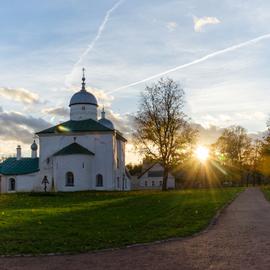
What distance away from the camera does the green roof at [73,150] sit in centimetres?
5256

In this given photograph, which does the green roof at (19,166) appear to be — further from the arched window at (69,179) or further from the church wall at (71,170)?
the arched window at (69,179)

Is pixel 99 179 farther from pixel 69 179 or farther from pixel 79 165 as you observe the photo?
pixel 69 179

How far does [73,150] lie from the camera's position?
173ft

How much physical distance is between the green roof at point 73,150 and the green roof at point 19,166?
5.96 m

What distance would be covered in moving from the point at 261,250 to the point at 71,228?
619 centimetres

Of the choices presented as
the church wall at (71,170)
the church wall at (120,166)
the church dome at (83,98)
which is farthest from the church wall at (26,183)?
the church dome at (83,98)

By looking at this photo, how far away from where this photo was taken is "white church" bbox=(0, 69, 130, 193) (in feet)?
173

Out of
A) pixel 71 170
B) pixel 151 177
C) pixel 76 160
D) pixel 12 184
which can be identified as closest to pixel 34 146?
pixel 12 184

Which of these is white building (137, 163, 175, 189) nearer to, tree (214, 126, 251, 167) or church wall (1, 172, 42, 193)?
tree (214, 126, 251, 167)

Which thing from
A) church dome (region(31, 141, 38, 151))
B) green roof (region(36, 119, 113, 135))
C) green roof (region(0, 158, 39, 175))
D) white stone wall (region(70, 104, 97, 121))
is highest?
white stone wall (region(70, 104, 97, 121))

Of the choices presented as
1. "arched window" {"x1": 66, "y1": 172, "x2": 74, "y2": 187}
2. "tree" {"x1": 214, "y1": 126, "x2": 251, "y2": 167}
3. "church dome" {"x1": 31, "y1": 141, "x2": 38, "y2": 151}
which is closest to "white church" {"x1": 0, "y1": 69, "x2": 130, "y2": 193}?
"arched window" {"x1": 66, "y1": 172, "x2": 74, "y2": 187}

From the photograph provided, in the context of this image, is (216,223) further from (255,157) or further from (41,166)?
(255,157)

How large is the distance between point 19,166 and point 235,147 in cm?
3944

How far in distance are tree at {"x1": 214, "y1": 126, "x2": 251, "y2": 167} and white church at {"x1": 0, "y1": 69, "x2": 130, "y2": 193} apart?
28.5 meters
